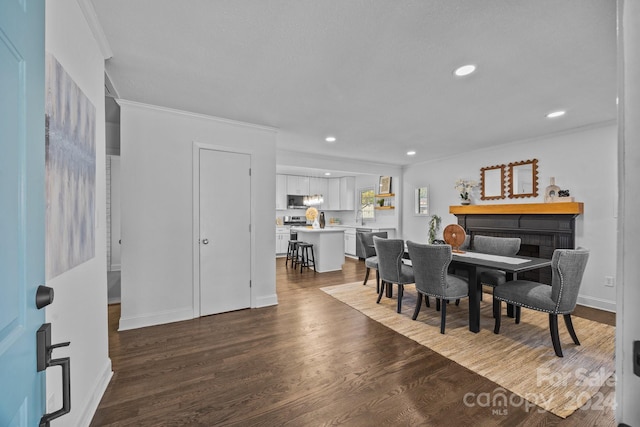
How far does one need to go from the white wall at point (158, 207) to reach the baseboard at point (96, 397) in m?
1.01

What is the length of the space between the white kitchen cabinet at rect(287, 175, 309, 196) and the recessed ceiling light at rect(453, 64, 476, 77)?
6294 mm

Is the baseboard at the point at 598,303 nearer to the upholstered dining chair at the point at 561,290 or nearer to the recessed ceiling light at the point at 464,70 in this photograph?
the upholstered dining chair at the point at 561,290

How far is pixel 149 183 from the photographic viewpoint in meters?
3.03

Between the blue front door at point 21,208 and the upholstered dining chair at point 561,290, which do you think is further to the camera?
the upholstered dining chair at point 561,290

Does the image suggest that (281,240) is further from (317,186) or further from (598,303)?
(598,303)

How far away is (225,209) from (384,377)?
2569mm

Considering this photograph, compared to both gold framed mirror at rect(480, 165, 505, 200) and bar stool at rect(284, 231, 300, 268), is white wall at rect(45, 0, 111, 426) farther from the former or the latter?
gold framed mirror at rect(480, 165, 505, 200)

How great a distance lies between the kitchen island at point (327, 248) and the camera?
580cm

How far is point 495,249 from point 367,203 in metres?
4.45

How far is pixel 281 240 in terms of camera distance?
7.81m

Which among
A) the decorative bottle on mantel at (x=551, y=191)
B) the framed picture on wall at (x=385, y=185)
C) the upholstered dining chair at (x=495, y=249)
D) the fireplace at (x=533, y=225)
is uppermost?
the framed picture on wall at (x=385, y=185)

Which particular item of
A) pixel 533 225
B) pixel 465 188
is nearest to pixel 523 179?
pixel 533 225

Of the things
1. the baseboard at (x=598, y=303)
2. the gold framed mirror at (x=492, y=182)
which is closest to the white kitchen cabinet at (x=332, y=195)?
the gold framed mirror at (x=492, y=182)

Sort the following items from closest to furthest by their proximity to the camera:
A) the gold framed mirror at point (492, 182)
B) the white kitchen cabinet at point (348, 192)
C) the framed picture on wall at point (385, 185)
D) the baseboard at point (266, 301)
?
the baseboard at point (266, 301) → the gold framed mirror at point (492, 182) → the framed picture on wall at point (385, 185) → the white kitchen cabinet at point (348, 192)
